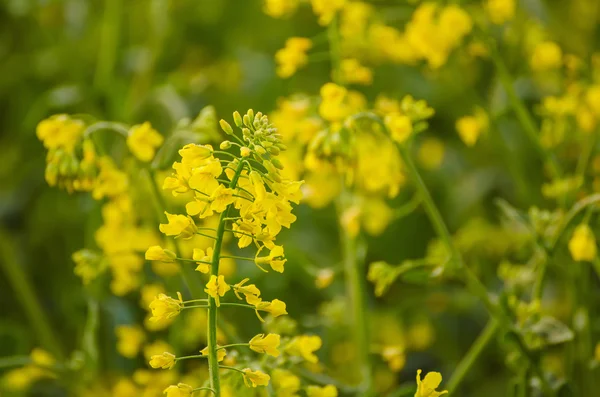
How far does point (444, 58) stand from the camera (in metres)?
1.16

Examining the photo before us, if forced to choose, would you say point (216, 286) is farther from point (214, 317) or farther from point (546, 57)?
point (546, 57)

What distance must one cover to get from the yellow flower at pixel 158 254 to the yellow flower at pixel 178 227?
0.02 meters

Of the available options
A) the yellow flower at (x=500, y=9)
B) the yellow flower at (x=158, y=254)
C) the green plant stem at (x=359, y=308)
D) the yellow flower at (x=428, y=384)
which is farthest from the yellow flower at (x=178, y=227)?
Answer: the yellow flower at (x=500, y=9)

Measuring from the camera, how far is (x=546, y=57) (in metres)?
1.21

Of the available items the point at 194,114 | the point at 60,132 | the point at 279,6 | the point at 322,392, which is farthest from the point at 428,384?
the point at 194,114

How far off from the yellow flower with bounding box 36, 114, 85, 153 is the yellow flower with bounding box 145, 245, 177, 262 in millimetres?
290

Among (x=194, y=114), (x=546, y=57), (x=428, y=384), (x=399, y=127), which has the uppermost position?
(x=194, y=114)

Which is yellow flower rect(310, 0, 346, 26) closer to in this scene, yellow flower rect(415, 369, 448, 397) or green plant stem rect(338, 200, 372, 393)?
green plant stem rect(338, 200, 372, 393)

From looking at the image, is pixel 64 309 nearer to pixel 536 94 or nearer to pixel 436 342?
pixel 436 342

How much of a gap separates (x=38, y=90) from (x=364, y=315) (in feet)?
3.79

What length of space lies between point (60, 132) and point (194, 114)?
29.8 inches

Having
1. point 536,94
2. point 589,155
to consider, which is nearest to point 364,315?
point 589,155

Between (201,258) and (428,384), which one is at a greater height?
(201,258)

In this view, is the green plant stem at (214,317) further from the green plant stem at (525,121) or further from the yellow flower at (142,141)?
the green plant stem at (525,121)
